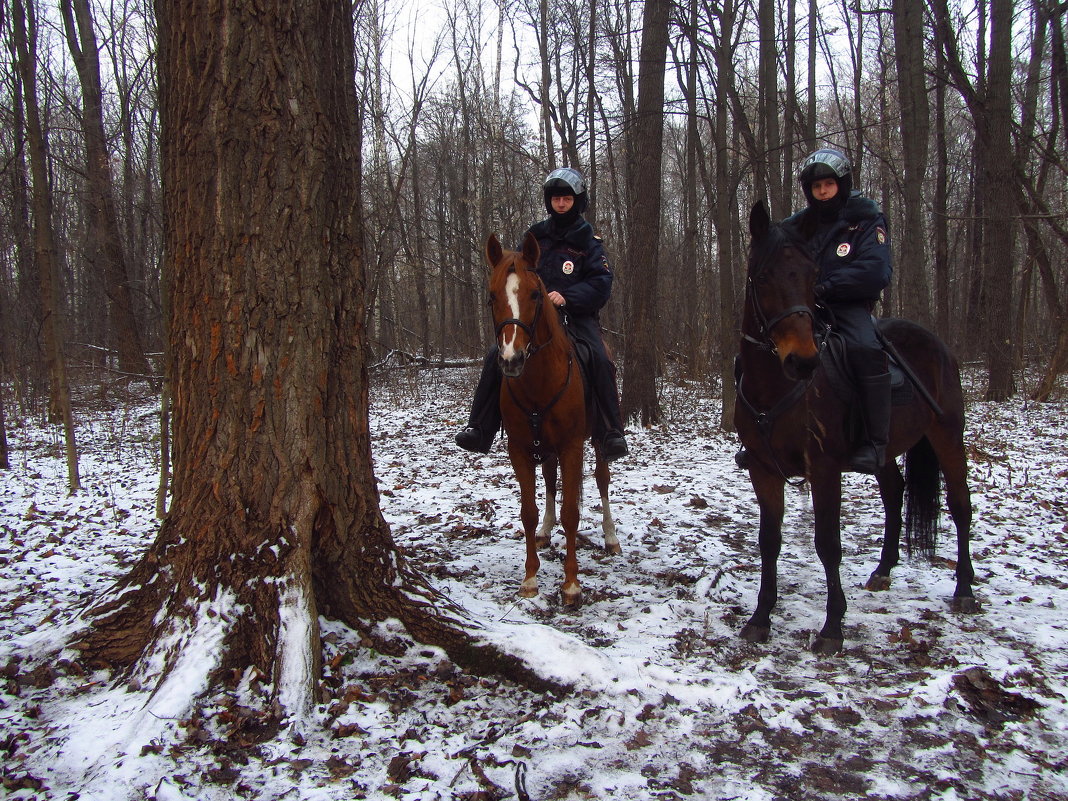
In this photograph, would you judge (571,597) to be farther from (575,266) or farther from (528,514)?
(575,266)

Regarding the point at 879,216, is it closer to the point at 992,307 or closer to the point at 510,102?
the point at 992,307

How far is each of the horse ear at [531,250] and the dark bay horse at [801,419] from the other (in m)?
1.38

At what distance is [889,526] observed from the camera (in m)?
4.96

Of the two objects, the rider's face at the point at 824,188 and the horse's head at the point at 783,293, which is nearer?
the horse's head at the point at 783,293

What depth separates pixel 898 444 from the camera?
4.53 metres

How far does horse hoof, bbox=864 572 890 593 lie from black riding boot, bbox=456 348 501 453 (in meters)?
2.97

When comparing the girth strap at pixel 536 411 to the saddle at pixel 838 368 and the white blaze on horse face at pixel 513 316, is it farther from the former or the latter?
the saddle at pixel 838 368

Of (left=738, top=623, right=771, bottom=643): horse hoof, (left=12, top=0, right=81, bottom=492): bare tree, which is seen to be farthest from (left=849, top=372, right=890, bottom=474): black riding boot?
(left=12, top=0, right=81, bottom=492): bare tree

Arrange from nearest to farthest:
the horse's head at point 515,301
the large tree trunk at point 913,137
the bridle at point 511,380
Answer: the horse's head at point 515,301
the bridle at point 511,380
the large tree trunk at point 913,137

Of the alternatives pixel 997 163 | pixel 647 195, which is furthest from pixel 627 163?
pixel 997 163

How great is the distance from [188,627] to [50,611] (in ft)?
5.06

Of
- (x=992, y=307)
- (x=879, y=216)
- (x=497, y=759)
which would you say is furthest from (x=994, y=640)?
(x=992, y=307)

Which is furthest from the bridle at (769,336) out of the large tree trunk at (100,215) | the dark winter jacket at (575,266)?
the large tree trunk at (100,215)

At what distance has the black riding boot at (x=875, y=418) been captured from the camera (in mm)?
4031
